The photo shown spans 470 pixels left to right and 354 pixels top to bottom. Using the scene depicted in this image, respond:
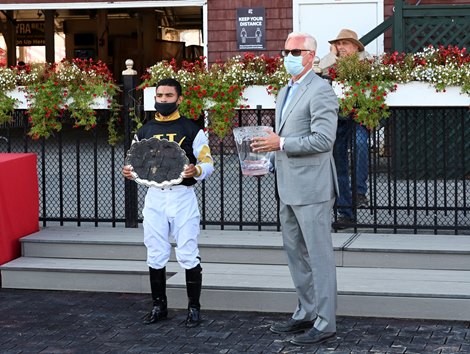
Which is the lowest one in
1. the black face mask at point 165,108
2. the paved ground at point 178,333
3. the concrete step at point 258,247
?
the paved ground at point 178,333

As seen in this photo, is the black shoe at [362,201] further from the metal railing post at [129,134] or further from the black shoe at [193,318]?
the black shoe at [193,318]

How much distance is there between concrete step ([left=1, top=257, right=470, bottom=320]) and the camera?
7.44 metres

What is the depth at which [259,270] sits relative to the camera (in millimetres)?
8359

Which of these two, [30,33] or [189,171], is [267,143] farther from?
[30,33]

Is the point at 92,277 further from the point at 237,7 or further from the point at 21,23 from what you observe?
the point at 21,23

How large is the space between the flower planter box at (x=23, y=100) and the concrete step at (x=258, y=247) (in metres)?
1.14

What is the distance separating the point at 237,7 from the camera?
675 inches

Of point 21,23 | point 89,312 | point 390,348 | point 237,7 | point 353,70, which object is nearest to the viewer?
point 390,348

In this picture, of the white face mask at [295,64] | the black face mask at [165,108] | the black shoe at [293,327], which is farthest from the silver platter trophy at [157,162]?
the black shoe at [293,327]

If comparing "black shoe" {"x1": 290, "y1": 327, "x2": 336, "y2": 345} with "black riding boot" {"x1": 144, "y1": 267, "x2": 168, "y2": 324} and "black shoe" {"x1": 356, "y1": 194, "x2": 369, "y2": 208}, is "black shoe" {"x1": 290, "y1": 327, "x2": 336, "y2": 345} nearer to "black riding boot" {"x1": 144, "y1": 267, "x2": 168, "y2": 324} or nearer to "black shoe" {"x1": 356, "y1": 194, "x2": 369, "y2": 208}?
"black riding boot" {"x1": 144, "y1": 267, "x2": 168, "y2": 324}

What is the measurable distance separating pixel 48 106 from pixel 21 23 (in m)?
14.9

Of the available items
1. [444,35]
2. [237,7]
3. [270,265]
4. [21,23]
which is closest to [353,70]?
[270,265]

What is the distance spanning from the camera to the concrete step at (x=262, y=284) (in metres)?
7.44

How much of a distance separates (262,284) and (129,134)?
8.01ft
